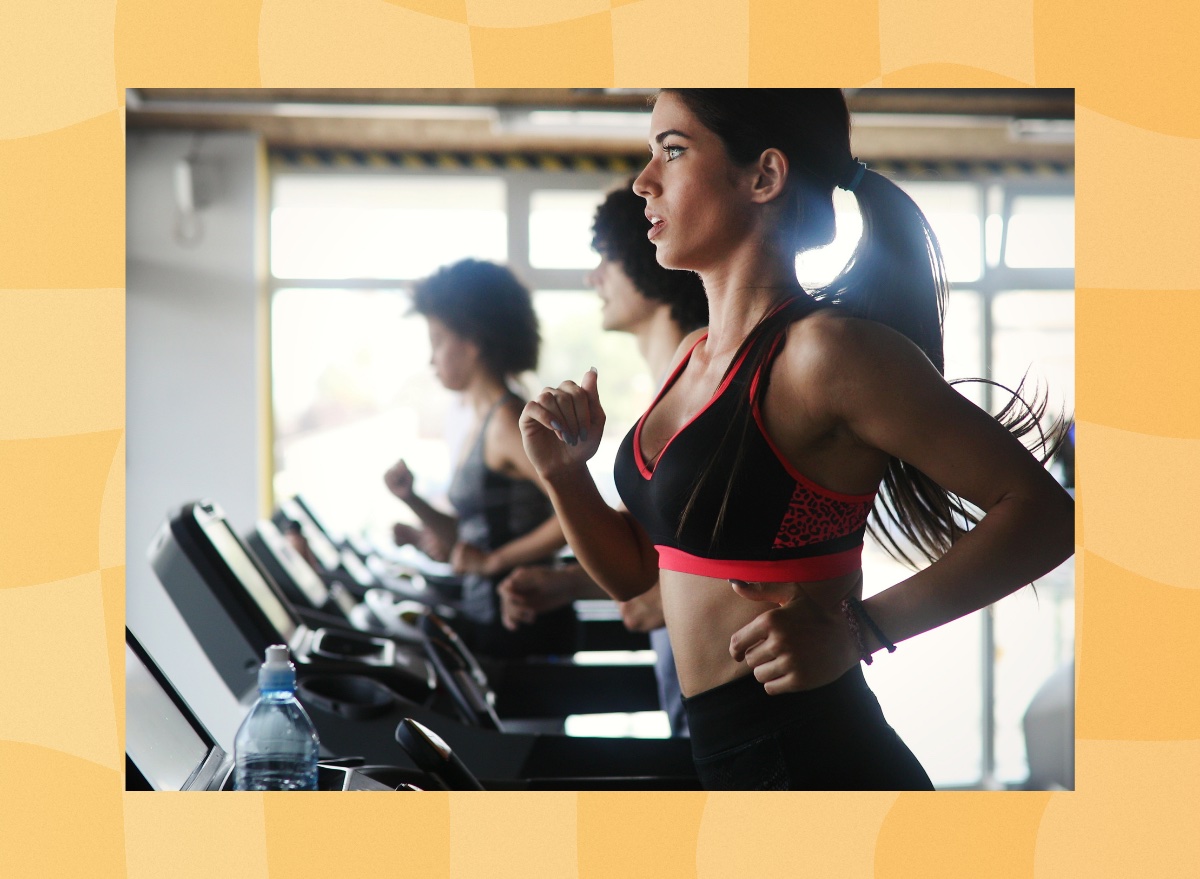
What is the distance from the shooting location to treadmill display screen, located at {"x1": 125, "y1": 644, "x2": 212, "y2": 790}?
129 centimetres

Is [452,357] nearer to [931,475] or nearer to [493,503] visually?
[493,503]

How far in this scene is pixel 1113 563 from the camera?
4.08ft

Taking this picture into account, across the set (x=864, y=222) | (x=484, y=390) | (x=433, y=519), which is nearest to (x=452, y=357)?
(x=484, y=390)

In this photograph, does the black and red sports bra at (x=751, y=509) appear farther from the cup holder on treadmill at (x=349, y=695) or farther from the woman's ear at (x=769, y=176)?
the cup holder on treadmill at (x=349, y=695)

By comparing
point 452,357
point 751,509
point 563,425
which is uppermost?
point 452,357

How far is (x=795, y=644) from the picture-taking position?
1062mm

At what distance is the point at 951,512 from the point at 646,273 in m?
1.02

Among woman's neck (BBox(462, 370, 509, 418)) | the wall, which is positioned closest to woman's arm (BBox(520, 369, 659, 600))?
woman's neck (BBox(462, 370, 509, 418))

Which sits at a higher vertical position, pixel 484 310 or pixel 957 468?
pixel 484 310

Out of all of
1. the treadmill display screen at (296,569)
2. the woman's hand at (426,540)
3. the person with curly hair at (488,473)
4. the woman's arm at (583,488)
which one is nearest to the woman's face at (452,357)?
the person with curly hair at (488,473)

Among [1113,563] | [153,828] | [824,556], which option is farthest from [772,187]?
[153,828]

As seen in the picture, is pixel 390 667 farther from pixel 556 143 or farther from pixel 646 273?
pixel 556 143

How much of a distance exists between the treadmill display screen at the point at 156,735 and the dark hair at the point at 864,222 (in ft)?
3.07

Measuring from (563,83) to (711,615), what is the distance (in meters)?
0.65
